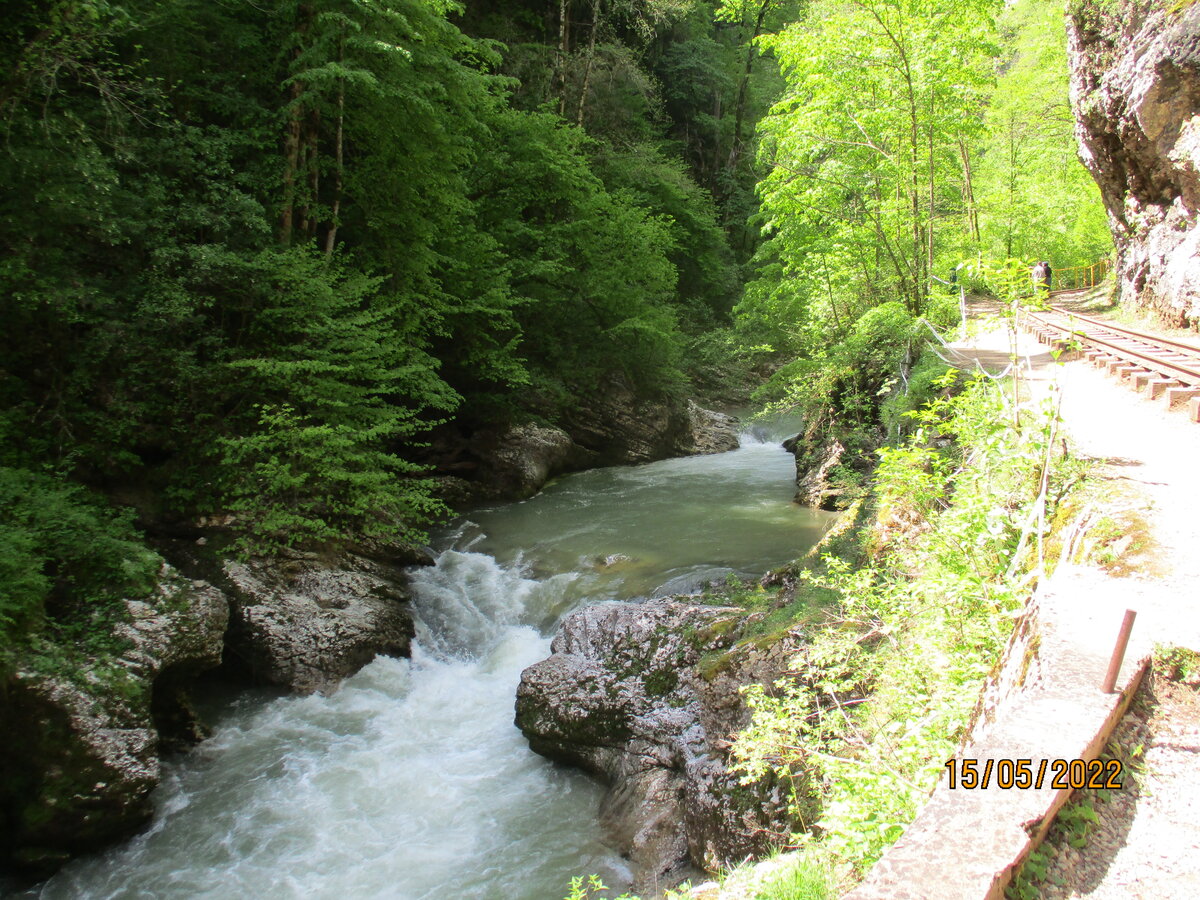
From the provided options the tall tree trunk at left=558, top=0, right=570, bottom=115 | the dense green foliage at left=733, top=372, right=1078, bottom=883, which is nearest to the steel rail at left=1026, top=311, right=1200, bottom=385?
the dense green foliage at left=733, top=372, right=1078, bottom=883

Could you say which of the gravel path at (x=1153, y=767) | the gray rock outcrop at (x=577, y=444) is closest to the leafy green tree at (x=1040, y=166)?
the gray rock outcrop at (x=577, y=444)

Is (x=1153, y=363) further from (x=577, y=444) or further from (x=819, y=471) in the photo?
(x=577, y=444)

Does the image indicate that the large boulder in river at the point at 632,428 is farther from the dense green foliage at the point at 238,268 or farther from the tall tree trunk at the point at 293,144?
the tall tree trunk at the point at 293,144

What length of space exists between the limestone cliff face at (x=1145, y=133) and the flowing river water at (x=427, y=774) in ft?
29.3

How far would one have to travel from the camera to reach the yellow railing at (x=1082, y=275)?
85.1 feet

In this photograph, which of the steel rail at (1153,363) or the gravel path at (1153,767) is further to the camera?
the steel rail at (1153,363)

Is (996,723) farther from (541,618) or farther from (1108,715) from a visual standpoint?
(541,618)

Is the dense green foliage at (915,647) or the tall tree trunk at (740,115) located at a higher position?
the tall tree trunk at (740,115)

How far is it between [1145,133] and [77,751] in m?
18.4

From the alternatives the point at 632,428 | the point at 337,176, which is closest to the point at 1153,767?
the point at 337,176

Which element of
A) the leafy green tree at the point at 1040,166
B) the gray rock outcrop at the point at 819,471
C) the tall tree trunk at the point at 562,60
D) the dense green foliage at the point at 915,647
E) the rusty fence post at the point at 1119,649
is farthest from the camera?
the leafy green tree at the point at 1040,166

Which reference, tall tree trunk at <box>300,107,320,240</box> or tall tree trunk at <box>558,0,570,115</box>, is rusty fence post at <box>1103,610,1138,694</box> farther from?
tall tree trunk at <box>558,0,570,115</box>

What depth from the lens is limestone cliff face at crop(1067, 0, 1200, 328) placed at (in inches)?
475

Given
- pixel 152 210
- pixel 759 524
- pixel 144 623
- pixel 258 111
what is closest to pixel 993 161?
pixel 759 524
